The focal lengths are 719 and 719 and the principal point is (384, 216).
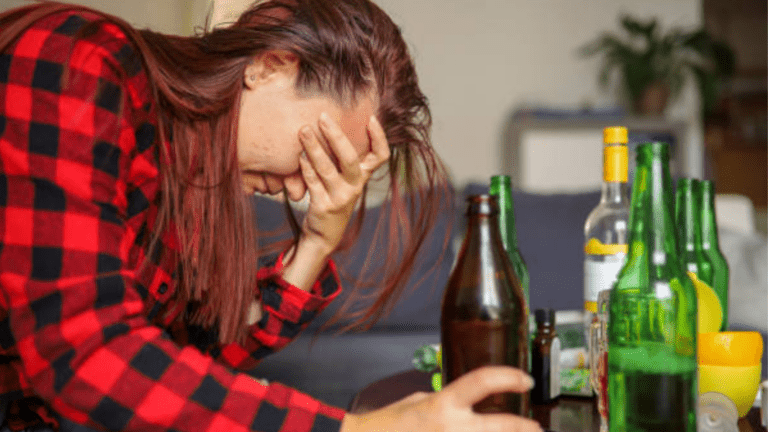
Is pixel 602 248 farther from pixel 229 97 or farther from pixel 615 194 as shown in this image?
pixel 229 97

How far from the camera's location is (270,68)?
82 cm

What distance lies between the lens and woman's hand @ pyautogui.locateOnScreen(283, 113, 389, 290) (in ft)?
2.78

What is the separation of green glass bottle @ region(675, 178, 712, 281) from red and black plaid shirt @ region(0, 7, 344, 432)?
0.65 m

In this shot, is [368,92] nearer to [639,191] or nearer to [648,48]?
[639,191]

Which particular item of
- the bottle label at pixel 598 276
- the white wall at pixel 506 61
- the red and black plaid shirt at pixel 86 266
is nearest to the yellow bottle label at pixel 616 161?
the bottle label at pixel 598 276

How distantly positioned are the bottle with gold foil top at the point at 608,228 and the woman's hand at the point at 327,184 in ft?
0.90

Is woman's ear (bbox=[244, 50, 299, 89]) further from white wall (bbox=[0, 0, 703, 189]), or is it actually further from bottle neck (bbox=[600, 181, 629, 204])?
white wall (bbox=[0, 0, 703, 189])

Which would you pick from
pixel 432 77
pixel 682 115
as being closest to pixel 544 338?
pixel 432 77

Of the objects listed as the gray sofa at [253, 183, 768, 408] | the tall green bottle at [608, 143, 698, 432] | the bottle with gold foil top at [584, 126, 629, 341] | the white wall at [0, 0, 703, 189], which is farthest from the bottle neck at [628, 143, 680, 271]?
the white wall at [0, 0, 703, 189]

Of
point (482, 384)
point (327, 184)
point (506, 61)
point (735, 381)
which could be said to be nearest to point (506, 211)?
point (327, 184)

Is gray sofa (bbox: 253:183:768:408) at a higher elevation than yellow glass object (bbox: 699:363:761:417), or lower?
lower

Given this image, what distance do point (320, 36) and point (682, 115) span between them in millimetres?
4091

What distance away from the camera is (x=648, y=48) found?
4.09m

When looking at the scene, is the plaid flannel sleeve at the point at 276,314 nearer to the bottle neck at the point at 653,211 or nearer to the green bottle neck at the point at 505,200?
the green bottle neck at the point at 505,200
